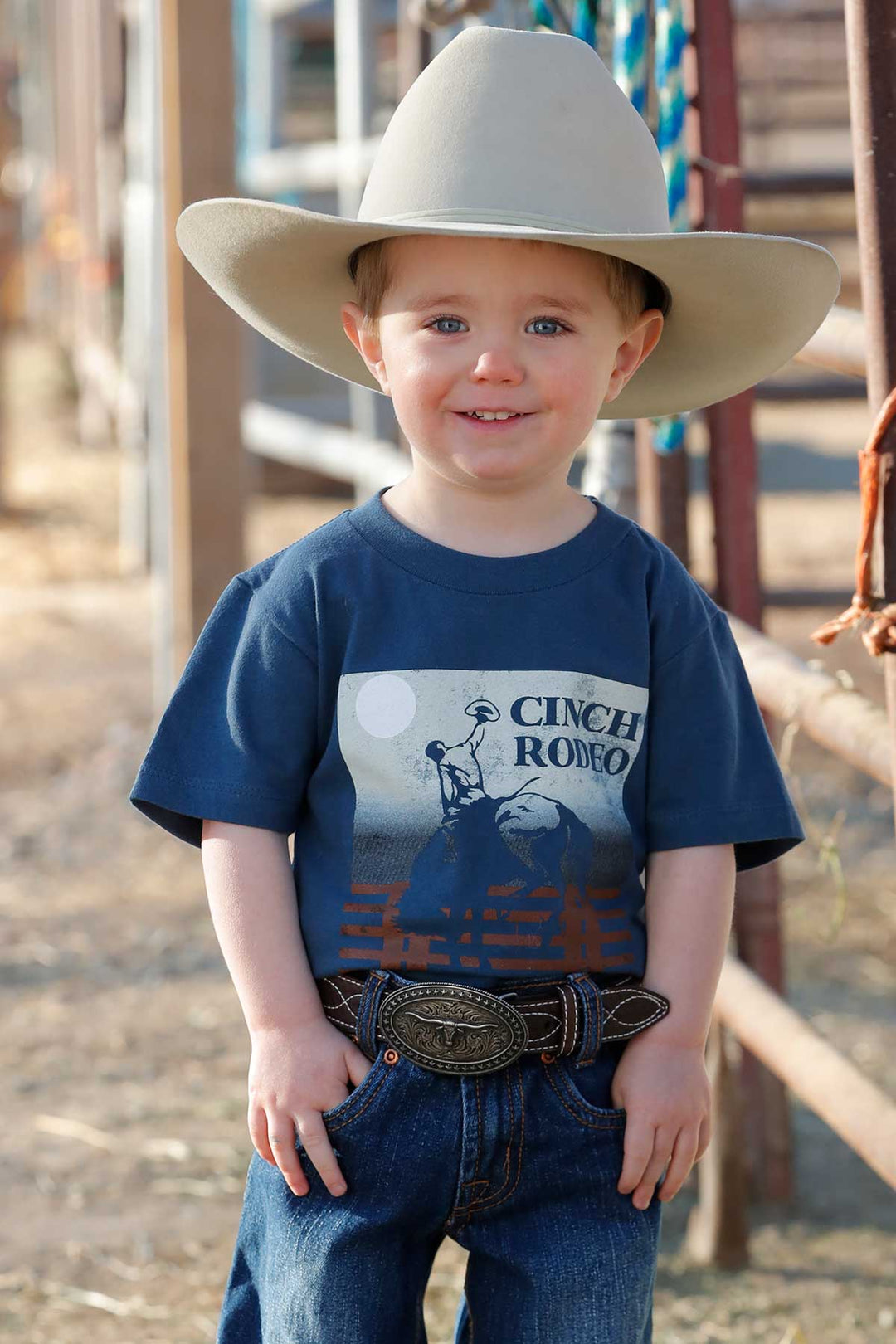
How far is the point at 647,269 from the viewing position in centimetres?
143

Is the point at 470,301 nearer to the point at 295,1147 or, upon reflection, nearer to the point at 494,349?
the point at 494,349

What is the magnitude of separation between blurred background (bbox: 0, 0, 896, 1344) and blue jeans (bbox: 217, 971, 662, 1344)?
0.46 m

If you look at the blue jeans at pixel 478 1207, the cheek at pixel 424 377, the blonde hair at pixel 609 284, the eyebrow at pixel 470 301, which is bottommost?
the blue jeans at pixel 478 1207

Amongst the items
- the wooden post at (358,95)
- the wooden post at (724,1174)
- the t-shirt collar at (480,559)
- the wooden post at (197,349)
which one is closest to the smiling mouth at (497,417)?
the t-shirt collar at (480,559)

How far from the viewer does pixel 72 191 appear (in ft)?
43.5

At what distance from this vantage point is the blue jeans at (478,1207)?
137 centimetres

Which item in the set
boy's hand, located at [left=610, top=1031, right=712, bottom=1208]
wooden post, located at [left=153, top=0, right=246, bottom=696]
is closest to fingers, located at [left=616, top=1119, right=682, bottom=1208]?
boy's hand, located at [left=610, top=1031, right=712, bottom=1208]

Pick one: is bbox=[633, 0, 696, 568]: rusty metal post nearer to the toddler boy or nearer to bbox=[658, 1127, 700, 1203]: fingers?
the toddler boy

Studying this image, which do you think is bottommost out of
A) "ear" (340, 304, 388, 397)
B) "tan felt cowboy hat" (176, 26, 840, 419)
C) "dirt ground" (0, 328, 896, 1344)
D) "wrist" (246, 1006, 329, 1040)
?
"dirt ground" (0, 328, 896, 1344)

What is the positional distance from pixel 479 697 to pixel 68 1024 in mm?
2023

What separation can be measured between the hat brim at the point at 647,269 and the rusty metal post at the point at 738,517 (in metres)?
0.49

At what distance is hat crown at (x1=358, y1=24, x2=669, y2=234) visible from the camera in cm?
137

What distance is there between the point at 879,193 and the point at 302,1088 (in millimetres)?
896

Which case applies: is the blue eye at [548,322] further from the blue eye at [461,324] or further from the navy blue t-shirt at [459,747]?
the navy blue t-shirt at [459,747]
